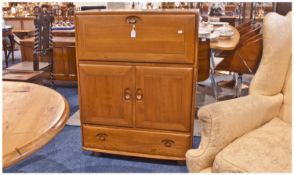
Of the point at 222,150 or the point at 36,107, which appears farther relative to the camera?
the point at 222,150

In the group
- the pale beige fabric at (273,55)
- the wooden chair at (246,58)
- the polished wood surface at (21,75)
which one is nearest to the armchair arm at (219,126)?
the pale beige fabric at (273,55)

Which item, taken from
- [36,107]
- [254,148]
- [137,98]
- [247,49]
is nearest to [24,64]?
[137,98]

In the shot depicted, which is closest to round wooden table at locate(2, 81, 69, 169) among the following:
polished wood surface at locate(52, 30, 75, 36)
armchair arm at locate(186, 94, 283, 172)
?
armchair arm at locate(186, 94, 283, 172)

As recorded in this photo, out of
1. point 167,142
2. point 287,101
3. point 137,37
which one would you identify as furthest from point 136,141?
point 287,101

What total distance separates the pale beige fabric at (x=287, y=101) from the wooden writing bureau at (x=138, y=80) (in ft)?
1.72

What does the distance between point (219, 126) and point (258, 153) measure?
0.65 feet

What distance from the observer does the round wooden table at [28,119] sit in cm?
88

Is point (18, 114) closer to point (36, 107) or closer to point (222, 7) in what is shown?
point (36, 107)

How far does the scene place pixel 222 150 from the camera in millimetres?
1442

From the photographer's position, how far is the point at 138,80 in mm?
2076

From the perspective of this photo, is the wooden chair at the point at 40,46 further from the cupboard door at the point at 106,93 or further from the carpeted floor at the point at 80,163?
the cupboard door at the point at 106,93

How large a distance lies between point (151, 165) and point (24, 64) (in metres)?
2.30

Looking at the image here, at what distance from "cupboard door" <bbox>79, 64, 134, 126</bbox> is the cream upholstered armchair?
728 millimetres

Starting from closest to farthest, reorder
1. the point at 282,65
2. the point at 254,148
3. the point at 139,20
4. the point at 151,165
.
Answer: the point at 254,148, the point at 282,65, the point at 139,20, the point at 151,165
